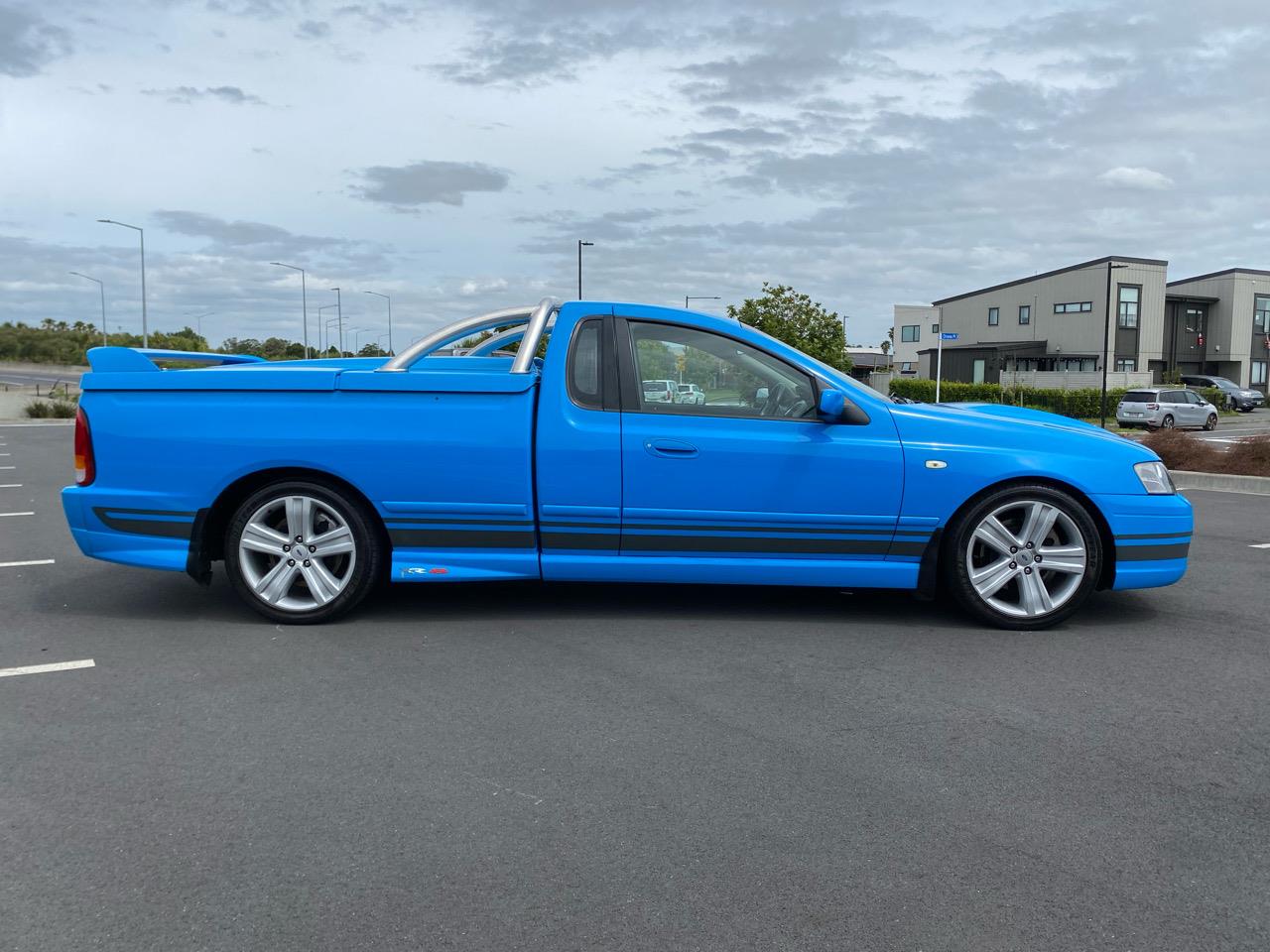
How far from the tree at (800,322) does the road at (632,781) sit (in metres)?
56.4

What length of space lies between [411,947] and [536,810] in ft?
2.56

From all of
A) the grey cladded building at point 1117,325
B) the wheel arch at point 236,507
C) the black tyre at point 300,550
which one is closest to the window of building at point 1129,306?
the grey cladded building at point 1117,325

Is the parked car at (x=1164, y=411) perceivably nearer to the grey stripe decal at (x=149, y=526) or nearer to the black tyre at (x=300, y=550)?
the black tyre at (x=300, y=550)

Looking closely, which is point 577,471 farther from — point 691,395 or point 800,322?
point 800,322

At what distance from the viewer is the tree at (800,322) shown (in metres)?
61.1

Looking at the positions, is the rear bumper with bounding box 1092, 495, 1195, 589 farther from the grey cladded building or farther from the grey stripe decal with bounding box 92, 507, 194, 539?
the grey cladded building

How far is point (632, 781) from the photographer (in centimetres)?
345

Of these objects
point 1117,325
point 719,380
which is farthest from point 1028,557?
point 1117,325

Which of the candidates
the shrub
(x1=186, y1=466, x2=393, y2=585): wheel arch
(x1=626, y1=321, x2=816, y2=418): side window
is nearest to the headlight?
(x1=626, y1=321, x2=816, y2=418): side window

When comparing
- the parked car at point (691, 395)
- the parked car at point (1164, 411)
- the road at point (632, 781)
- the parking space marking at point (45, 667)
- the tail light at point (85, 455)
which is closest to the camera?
the road at point (632, 781)

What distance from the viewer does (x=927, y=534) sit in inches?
214

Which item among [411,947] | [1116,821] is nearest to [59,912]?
[411,947]

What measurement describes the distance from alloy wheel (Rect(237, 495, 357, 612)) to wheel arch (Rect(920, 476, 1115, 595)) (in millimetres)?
2992

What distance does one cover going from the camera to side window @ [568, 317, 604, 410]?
541 centimetres
